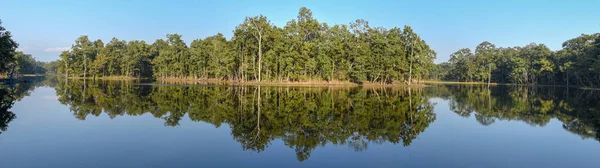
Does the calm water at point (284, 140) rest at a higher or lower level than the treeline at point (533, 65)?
lower

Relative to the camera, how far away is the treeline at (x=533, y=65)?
6856cm

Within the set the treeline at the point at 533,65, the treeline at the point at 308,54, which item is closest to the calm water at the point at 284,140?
the treeline at the point at 308,54

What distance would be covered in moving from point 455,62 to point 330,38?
66014 mm

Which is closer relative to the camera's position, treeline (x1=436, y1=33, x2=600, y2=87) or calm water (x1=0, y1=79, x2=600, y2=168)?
calm water (x1=0, y1=79, x2=600, y2=168)

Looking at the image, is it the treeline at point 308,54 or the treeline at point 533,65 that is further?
the treeline at point 533,65

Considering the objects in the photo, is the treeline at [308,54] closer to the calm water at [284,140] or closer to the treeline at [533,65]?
the treeline at [533,65]

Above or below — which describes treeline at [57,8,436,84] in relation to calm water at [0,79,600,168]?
above

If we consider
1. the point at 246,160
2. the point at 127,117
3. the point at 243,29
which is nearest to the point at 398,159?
the point at 246,160

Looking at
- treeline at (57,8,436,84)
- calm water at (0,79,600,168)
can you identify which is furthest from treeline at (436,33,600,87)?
calm water at (0,79,600,168)

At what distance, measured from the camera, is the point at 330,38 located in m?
60.9

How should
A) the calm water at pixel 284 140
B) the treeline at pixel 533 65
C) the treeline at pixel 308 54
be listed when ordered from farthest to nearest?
the treeline at pixel 533 65, the treeline at pixel 308 54, the calm water at pixel 284 140

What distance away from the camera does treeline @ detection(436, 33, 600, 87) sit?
225 feet

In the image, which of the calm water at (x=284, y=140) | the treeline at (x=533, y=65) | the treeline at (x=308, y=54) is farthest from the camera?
the treeline at (x=533, y=65)

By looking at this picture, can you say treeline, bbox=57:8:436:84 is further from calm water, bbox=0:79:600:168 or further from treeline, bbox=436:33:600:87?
calm water, bbox=0:79:600:168
